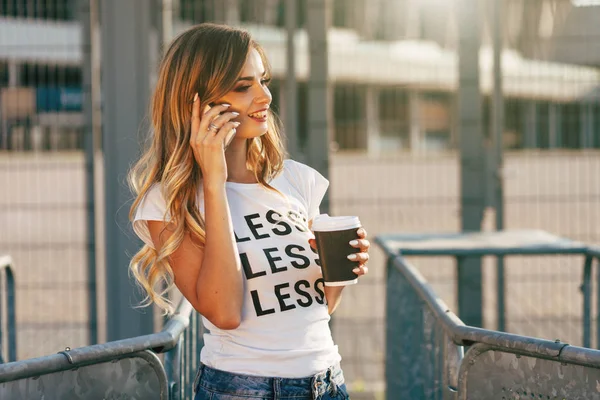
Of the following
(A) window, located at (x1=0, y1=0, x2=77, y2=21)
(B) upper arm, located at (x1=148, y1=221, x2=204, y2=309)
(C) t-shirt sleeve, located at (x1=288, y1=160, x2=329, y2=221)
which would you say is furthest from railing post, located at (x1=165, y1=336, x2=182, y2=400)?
(A) window, located at (x1=0, y1=0, x2=77, y2=21)

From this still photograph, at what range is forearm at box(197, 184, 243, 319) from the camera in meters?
1.92

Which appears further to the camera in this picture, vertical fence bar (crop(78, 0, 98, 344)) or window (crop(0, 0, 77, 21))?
window (crop(0, 0, 77, 21))

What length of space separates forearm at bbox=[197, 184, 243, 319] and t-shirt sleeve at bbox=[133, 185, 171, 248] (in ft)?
0.41

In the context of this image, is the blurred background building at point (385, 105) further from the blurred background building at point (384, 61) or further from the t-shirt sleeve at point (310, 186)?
the t-shirt sleeve at point (310, 186)

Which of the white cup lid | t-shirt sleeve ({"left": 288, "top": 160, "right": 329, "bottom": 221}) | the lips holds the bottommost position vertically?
the white cup lid

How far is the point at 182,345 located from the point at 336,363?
604 millimetres

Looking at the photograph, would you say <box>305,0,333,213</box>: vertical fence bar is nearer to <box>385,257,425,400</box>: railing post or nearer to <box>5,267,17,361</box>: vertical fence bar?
<box>385,257,425,400</box>: railing post

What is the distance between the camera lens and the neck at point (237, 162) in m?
2.20

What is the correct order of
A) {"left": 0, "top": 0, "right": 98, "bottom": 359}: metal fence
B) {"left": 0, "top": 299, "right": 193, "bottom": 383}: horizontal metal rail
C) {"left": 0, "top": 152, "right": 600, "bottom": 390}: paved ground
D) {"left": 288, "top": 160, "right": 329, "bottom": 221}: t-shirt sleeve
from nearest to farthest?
{"left": 0, "top": 299, "right": 193, "bottom": 383}: horizontal metal rail
{"left": 288, "top": 160, "right": 329, "bottom": 221}: t-shirt sleeve
{"left": 0, "top": 0, "right": 98, "bottom": 359}: metal fence
{"left": 0, "top": 152, "right": 600, "bottom": 390}: paved ground

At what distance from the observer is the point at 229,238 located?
193 cm

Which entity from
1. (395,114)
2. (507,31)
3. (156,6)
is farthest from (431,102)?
(156,6)

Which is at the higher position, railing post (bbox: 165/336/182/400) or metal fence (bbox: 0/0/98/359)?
metal fence (bbox: 0/0/98/359)

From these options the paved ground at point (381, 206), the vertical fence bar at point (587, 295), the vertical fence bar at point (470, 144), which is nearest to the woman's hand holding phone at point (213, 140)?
A: the vertical fence bar at point (587, 295)

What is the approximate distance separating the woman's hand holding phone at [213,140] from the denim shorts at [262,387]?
45cm
